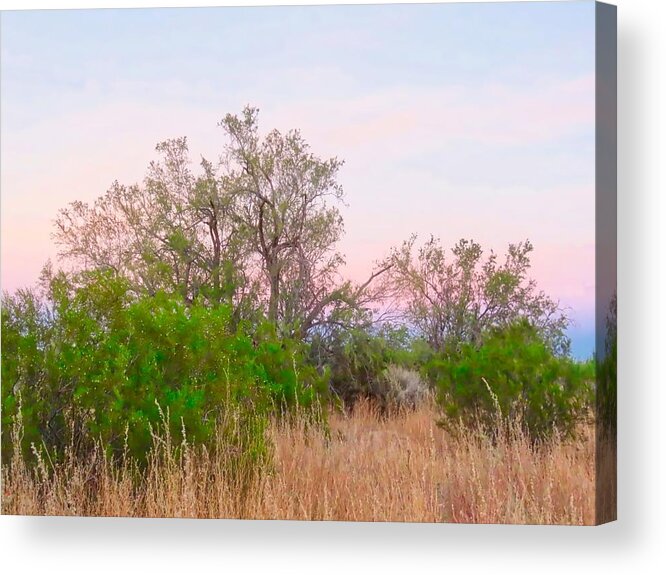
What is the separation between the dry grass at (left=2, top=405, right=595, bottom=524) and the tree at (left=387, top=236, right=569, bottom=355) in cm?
62

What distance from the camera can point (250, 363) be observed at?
9797mm

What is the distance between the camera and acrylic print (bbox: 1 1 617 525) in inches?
352

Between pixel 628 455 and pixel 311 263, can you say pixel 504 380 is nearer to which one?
pixel 628 455

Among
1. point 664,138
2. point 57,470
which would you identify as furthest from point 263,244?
point 664,138

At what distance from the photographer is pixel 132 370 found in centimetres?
966

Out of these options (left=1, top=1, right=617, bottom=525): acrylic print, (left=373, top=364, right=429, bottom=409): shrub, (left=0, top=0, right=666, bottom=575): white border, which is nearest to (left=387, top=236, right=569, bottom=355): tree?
(left=1, top=1, right=617, bottom=525): acrylic print

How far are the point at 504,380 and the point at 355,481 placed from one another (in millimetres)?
1246

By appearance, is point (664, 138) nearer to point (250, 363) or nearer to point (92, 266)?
point (250, 363)

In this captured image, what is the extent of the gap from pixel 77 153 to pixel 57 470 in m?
2.30

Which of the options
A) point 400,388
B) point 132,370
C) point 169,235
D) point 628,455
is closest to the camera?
point 628,455

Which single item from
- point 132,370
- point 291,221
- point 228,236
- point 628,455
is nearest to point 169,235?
point 228,236

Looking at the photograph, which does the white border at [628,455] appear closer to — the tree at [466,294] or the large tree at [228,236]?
the tree at [466,294]

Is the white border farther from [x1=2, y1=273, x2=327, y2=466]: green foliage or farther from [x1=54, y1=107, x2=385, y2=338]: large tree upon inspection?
[x1=54, y1=107, x2=385, y2=338]: large tree

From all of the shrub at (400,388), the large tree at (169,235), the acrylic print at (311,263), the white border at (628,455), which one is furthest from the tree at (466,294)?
the large tree at (169,235)
